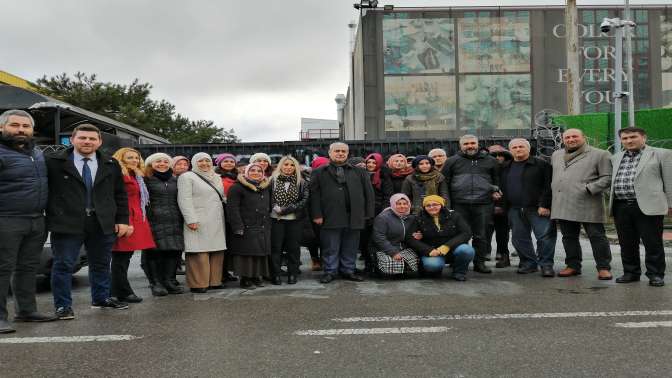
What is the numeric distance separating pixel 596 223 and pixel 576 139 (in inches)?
41.8

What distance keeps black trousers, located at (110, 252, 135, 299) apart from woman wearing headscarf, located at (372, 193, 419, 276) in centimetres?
304

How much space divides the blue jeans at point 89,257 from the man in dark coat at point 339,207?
263 centimetres

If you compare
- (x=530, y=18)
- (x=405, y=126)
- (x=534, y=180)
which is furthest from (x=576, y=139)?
(x=530, y=18)

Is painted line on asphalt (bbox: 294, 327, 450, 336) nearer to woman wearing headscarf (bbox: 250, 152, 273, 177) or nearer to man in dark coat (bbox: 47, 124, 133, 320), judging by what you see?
man in dark coat (bbox: 47, 124, 133, 320)

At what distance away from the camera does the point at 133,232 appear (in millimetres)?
6480

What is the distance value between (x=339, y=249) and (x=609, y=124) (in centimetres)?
1302

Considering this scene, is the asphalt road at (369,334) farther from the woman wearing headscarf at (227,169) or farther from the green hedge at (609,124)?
the green hedge at (609,124)

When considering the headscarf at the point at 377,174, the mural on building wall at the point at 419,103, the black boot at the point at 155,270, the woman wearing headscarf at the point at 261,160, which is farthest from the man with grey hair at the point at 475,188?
the mural on building wall at the point at 419,103

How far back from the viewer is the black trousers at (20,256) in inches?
203

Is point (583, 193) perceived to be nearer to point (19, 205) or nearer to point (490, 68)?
point (19, 205)

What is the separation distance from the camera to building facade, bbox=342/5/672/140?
35.8 metres

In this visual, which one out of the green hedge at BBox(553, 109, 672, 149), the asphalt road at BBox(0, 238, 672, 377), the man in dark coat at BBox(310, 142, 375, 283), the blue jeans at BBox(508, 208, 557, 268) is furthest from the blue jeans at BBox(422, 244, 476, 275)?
the green hedge at BBox(553, 109, 672, 149)

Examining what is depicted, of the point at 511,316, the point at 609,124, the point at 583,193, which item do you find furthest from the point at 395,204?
the point at 609,124

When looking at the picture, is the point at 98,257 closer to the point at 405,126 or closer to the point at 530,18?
the point at 405,126
